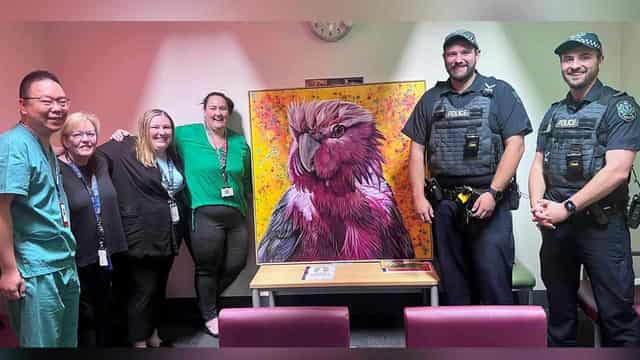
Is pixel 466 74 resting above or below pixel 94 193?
above

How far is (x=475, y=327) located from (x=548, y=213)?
82cm

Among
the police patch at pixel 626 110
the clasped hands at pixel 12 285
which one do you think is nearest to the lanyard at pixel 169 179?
the clasped hands at pixel 12 285

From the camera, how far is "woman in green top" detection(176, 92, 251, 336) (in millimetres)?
2035

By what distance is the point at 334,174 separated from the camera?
215 centimetres

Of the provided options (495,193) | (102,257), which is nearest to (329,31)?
(495,193)

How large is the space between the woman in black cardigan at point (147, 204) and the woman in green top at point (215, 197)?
6 centimetres

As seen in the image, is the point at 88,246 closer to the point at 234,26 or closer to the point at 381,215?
the point at 234,26

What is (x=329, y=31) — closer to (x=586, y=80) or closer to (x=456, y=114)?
(x=456, y=114)

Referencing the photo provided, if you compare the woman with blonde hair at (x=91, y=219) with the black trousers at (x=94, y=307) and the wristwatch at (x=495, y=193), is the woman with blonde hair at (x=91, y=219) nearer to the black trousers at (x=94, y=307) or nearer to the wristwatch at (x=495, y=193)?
the black trousers at (x=94, y=307)

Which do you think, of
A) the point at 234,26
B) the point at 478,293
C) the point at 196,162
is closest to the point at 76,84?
the point at 196,162

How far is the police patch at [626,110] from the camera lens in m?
1.79

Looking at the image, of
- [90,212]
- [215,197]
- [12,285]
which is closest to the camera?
[12,285]

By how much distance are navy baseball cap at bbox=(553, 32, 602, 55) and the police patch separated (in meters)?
0.22

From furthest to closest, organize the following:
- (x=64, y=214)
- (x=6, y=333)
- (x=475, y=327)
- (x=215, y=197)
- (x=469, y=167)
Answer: (x=215, y=197), (x=469, y=167), (x=6, y=333), (x=64, y=214), (x=475, y=327)
